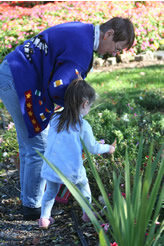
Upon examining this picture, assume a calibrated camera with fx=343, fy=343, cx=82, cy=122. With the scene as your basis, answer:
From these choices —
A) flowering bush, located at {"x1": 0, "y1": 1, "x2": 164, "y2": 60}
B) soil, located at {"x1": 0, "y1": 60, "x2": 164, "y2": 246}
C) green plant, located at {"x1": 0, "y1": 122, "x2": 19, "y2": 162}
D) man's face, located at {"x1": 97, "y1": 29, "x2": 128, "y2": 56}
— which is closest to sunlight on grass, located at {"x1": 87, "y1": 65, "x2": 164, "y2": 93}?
flowering bush, located at {"x1": 0, "y1": 1, "x2": 164, "y2": 60}

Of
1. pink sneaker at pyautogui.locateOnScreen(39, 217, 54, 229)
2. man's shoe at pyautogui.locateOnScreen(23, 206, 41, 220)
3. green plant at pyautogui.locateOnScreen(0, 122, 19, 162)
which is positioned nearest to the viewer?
pink sneaker at pyautogui.locateOnScreen(39, 217, 54, 229)

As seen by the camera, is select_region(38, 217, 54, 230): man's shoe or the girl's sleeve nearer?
the girl's sleeve

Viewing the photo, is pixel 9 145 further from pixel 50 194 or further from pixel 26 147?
pixel 50 194

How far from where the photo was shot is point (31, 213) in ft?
8.57

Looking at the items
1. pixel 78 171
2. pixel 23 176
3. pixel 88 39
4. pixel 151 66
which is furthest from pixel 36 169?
pixel 151 66

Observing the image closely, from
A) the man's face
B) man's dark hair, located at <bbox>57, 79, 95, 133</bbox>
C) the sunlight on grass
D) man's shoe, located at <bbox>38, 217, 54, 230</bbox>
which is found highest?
the man's face

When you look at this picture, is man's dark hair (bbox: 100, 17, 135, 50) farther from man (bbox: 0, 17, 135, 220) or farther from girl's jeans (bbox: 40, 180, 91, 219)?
girl's jeans (bbox: 40, 180, 91, 219)

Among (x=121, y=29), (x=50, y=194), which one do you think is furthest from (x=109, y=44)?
(x=50, y=194)

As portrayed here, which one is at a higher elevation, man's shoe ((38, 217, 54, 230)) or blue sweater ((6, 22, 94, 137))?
blue sweater ((6, 22, 94, 137))

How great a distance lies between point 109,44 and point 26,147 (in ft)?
3.07

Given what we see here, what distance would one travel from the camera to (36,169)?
99.5 inches

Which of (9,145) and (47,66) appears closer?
(47,66)

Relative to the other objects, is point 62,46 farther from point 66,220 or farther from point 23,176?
point 66,220

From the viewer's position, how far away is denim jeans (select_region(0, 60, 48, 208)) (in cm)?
224
